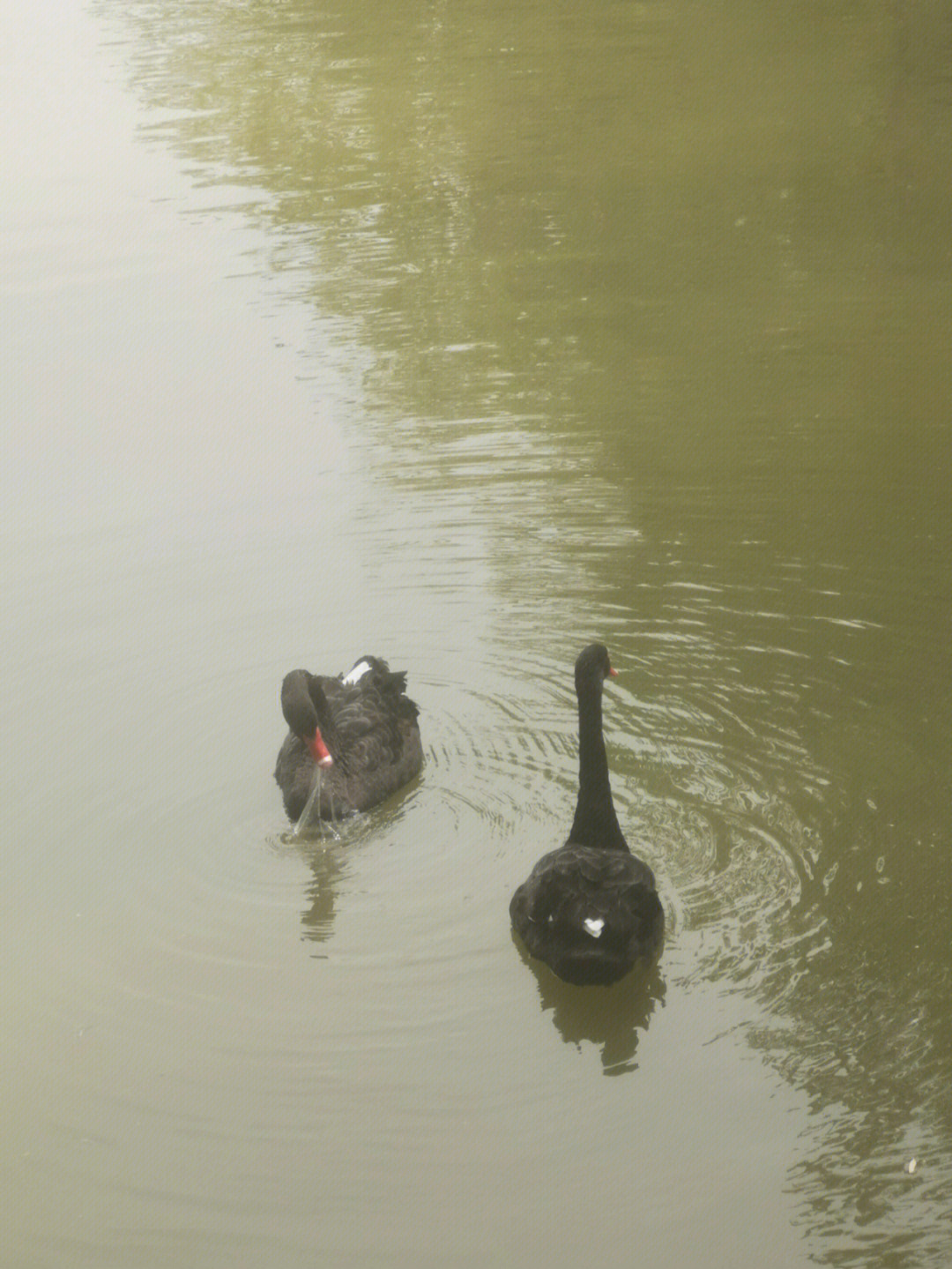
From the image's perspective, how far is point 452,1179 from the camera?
4.97 metres

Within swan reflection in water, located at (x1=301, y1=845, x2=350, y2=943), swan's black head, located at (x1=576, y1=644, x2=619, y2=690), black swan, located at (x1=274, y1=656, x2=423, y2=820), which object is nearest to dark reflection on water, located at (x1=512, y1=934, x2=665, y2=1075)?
swan reflection in water, located at (x1=301, y1=845, x2=350, y2=943)

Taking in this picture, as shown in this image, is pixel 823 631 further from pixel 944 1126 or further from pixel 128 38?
pixel 128 38

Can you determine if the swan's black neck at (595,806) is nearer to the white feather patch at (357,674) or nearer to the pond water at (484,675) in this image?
the pond water at (484,675)

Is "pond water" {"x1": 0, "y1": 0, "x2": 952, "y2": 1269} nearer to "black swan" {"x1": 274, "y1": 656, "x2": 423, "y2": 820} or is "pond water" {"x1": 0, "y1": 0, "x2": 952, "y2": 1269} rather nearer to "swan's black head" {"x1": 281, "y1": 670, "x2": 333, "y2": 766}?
"black swan" {"x1": 274, "y1": 656, "x2": 423, "y2": 820}

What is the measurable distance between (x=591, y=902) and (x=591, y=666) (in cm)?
97

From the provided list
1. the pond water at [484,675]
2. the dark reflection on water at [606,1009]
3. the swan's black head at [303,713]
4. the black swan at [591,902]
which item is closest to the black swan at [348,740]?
the swan's black head at [303,713]

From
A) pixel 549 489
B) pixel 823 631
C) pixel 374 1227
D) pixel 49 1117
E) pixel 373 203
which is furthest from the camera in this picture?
pixel 373 203

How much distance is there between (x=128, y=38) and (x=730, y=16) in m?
7.11

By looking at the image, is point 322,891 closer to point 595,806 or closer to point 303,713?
point 303,713

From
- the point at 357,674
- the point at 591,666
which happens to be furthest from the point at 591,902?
the point at 357,674

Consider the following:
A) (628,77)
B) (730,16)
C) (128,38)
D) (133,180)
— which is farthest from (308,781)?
(128,38)

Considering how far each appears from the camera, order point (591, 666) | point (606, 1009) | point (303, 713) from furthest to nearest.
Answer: point (303, 713) < point (591, 666) < point (606, 1009)

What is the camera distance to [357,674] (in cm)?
743

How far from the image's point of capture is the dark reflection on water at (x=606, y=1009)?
18.3 feet
